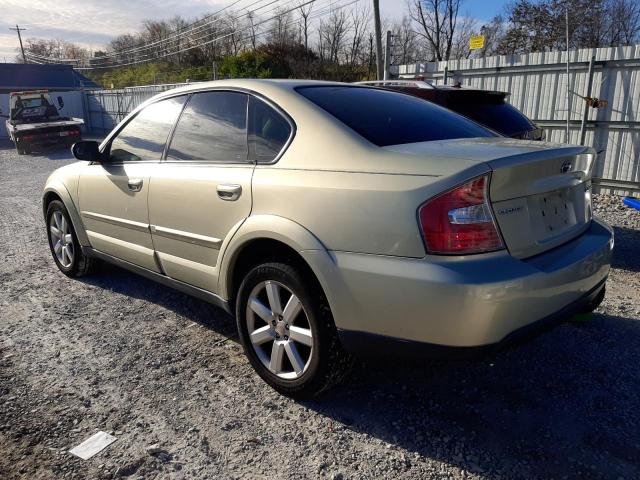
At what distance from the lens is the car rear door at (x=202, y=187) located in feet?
9.29

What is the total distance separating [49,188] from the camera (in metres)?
4.66

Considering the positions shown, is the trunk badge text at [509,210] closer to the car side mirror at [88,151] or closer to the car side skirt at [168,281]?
the car side skirt at [168,281]

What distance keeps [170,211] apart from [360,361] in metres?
1.52

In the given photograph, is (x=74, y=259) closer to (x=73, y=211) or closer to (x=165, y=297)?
(x=73, y=211)

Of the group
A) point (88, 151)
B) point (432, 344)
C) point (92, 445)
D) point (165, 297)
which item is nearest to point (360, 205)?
point (432, 344)

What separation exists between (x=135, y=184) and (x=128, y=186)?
0.11 metres

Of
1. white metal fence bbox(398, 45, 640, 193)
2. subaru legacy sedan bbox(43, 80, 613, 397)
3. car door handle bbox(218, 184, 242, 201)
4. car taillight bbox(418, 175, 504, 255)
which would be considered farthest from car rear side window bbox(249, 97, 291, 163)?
→ white metal fence bbox(398, 45, 640, 193)

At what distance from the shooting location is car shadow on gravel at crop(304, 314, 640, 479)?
2.25 meters

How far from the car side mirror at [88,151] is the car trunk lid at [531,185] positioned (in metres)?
2.56

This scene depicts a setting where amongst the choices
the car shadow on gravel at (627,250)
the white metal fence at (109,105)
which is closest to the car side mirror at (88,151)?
the car shadow on gravel at (627,250)

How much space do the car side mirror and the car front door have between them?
0.07 m

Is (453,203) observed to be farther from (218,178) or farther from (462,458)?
(218,178)

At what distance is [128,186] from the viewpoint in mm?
3594

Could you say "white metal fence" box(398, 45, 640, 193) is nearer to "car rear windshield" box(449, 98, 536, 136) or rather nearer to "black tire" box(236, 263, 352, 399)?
"car rear windshield" box(449, 98, 536, 136)
